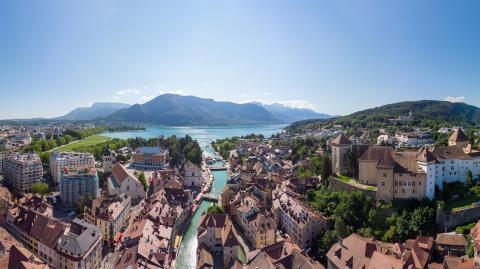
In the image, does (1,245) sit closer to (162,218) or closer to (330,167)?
(162,218)

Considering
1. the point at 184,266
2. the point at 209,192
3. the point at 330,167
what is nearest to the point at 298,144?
the point at 209,192

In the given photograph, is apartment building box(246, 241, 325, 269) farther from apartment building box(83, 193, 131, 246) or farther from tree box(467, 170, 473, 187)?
tree box(467, 170, 473, 187)

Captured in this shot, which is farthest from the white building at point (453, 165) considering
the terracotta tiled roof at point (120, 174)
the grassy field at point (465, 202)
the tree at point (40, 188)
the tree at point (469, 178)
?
the tree at point (40, 188)

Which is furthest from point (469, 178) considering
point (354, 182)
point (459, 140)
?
point (354, 182)

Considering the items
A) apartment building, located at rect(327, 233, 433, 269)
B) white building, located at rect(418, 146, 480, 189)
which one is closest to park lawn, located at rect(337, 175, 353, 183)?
white building, located at rect(418, 146, 480, 189)

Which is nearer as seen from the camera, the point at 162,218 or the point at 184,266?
the point at 184,266

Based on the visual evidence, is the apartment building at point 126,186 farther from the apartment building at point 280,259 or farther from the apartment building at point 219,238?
the apartment building at point 280,259

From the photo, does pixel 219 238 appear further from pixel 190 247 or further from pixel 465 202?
pixel 465 202
